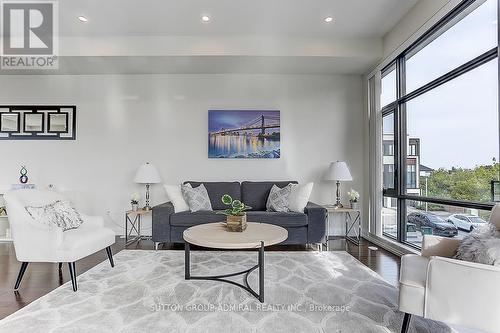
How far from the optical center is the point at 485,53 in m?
2.41

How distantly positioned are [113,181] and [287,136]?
10.1ft

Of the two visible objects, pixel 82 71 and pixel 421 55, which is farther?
pixel 82 71

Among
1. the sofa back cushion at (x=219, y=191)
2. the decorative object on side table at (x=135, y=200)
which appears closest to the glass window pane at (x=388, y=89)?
the sofa back cushion at (x=219, y=191)

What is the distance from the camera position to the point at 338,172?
419 centimetres

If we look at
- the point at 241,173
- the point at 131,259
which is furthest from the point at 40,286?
the point at 241,173

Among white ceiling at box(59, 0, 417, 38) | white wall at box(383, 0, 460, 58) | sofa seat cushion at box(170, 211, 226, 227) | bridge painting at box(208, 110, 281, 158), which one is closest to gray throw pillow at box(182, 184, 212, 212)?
sofa seat cushion at box(170, 211, 226, 227)

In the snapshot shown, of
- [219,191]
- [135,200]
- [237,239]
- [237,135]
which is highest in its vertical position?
[237,135]

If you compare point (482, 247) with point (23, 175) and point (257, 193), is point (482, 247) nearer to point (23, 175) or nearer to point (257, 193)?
point (257, 193)

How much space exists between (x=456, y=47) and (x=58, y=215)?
444 centimetres

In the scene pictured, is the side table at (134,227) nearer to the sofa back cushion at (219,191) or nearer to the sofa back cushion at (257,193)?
the sofa back cushion at (219,191)

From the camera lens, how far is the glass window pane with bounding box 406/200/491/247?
2.59 meters

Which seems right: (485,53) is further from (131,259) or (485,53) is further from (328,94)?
(131,259)

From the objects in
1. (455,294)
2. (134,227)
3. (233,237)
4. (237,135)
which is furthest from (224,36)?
(455,294)

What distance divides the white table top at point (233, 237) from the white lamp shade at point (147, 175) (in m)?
1.79
